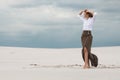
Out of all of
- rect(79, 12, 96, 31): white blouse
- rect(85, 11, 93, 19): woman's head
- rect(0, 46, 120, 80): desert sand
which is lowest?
rect(0, 46, 120, 80): desert sand

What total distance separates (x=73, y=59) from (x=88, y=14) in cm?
528

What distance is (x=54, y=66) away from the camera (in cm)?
1548

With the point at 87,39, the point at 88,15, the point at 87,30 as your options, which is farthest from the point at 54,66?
the point at 88,15

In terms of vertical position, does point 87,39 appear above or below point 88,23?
below

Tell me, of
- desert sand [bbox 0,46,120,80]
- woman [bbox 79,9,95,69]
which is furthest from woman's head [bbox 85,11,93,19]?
desert sand [bbox 0,46,120,80]

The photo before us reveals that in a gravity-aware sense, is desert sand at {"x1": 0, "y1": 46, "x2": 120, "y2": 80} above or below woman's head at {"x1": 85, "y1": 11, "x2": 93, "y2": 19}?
below

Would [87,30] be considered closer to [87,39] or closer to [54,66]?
[87,39]

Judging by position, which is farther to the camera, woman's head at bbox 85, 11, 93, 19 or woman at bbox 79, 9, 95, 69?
woman's head at bbox 85, 11, 93, 19

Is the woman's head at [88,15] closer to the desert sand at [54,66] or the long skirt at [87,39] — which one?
the long skirt at [87,39]

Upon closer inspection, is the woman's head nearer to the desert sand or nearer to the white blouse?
the white blouse

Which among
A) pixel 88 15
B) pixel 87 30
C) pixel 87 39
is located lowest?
pixel 87 39

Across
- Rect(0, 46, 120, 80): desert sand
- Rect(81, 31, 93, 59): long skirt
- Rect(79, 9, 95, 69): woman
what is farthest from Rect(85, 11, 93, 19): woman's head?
Rect(0, 46, 120, 80): desert sand

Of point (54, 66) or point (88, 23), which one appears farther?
point (54, 66)

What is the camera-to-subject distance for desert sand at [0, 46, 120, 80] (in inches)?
411
